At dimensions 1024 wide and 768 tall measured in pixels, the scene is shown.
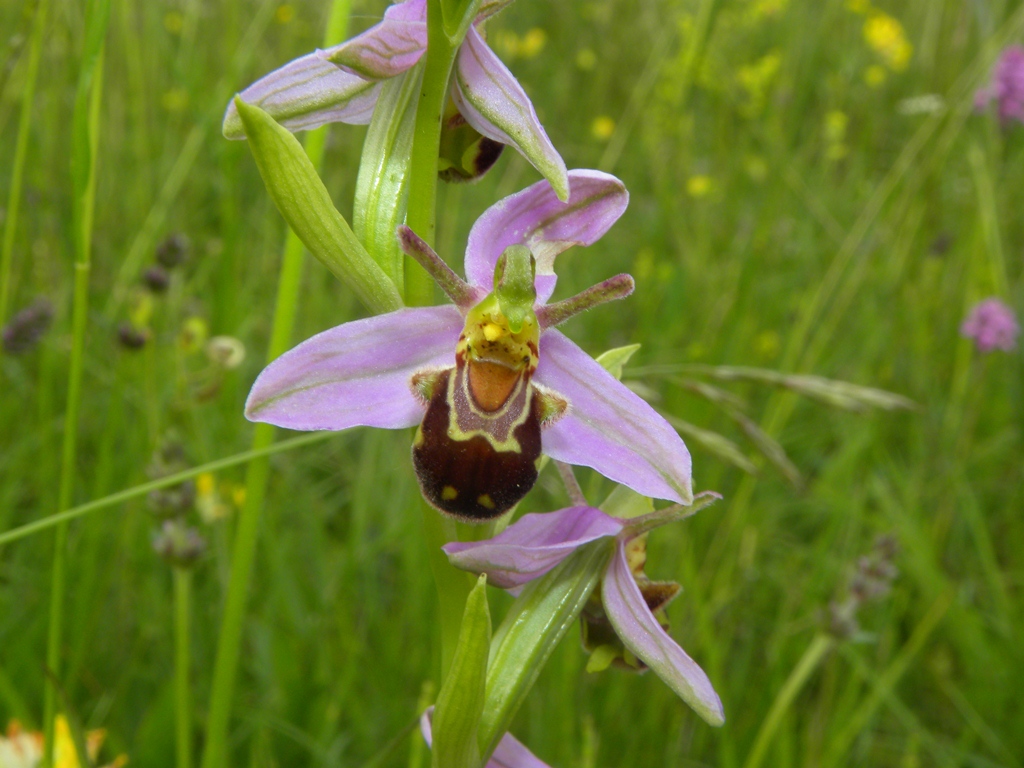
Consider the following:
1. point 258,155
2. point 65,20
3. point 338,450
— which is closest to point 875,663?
point 338,450

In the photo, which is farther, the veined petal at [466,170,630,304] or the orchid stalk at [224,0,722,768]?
the veined petal at [466,170,630,304]

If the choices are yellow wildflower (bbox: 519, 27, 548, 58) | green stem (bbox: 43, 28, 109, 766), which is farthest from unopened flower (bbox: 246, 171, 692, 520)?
yellow wildflower (bbox: 519, 27, 548, 58)

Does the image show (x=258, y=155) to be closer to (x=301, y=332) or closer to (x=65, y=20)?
(x=65, y=20)

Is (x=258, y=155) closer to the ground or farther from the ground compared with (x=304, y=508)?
farther from the ground

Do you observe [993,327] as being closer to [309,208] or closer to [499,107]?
[499,107]

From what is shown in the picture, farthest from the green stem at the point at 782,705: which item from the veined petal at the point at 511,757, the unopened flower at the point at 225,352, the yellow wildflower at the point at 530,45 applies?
the yellow wildflower at the point at 530,45

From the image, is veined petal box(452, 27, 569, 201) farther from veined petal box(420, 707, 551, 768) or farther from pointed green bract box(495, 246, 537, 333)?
veined petal box(420, 707, 551, 768)

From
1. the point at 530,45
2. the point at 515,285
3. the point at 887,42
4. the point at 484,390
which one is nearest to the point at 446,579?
the point at 484,390
